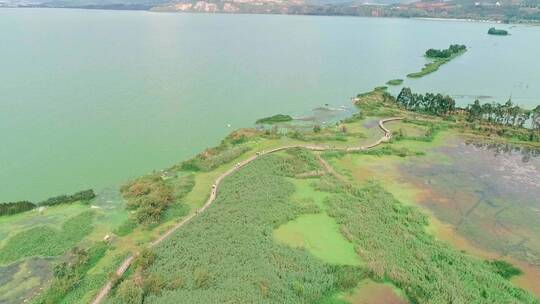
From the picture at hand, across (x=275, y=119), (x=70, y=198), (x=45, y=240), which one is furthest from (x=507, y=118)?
(x=45, y=240)

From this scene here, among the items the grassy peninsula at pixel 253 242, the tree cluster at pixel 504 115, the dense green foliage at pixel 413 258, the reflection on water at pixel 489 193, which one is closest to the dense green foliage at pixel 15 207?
the grassy peninsula at pixel 253 242

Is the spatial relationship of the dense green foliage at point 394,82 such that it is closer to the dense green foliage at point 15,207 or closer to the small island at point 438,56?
the small island at point 438,56

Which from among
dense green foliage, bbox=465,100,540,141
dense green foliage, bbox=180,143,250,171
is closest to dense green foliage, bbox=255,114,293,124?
dense green foliage, bbox=180,143,250,171

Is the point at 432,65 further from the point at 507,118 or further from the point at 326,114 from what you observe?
the point at 326,114

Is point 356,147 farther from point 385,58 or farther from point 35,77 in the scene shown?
point 385,58

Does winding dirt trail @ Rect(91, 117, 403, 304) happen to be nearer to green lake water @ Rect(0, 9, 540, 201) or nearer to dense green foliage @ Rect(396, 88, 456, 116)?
dense green foliage @ Rect(396, 88, 456, 116)

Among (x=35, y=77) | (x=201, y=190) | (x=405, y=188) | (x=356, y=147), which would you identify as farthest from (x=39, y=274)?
(x=35, y=77)

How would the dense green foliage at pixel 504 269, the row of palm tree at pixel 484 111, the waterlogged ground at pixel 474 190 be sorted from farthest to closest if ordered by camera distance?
the row of palm tree at pixel 484 111
the waterlogged ground at pixel 474 190
the dense green foliage at pixel 504 269
